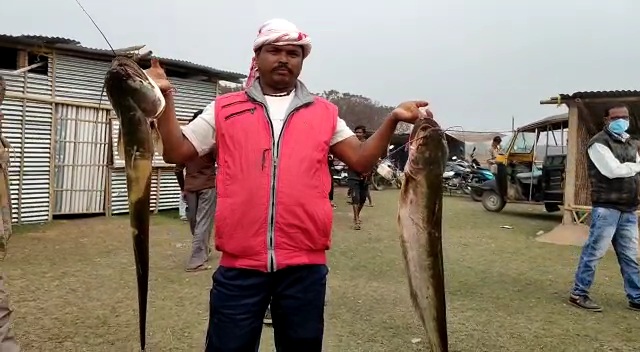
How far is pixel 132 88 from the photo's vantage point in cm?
201

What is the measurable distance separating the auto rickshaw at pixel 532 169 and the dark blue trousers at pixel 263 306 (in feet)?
38.7

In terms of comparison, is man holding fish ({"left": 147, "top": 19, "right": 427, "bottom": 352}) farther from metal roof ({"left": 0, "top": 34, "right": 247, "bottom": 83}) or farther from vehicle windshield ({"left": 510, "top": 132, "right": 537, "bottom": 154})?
vehicle windshield ({"left": 510, "top": 132, "right": 537, "bottom": 154})

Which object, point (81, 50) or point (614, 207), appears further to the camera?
point (81, 50)

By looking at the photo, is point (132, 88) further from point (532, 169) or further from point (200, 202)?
point (532, 169)

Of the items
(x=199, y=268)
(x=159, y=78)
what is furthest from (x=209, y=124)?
(x=199, y=268)

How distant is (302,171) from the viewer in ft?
7.49

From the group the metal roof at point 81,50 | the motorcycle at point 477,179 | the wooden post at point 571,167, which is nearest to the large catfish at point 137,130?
the metal roof at point 81,50

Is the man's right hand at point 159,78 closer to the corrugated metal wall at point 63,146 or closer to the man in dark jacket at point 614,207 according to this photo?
the man in dark jacket at point 614,207

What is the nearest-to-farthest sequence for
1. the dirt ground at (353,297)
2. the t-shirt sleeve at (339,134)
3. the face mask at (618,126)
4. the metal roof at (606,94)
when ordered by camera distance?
the t-shirt sleeve at (339,134) → the dirt ground at (353,297) → the face mask at (618,126) → the metal roof at (606,94)

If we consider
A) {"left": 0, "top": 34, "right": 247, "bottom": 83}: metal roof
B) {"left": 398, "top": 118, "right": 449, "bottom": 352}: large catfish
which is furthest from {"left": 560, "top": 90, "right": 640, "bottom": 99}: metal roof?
{"left": 398, "top": 118, "right": 449, "bottom": 352}: large catfish

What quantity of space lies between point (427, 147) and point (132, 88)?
1190mm

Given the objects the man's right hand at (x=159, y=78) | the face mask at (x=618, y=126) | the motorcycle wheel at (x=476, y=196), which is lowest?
the motorcycle wheel at (x=476, y=196)

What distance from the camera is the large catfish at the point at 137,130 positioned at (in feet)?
6.65

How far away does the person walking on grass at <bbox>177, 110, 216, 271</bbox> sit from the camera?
6344mm
